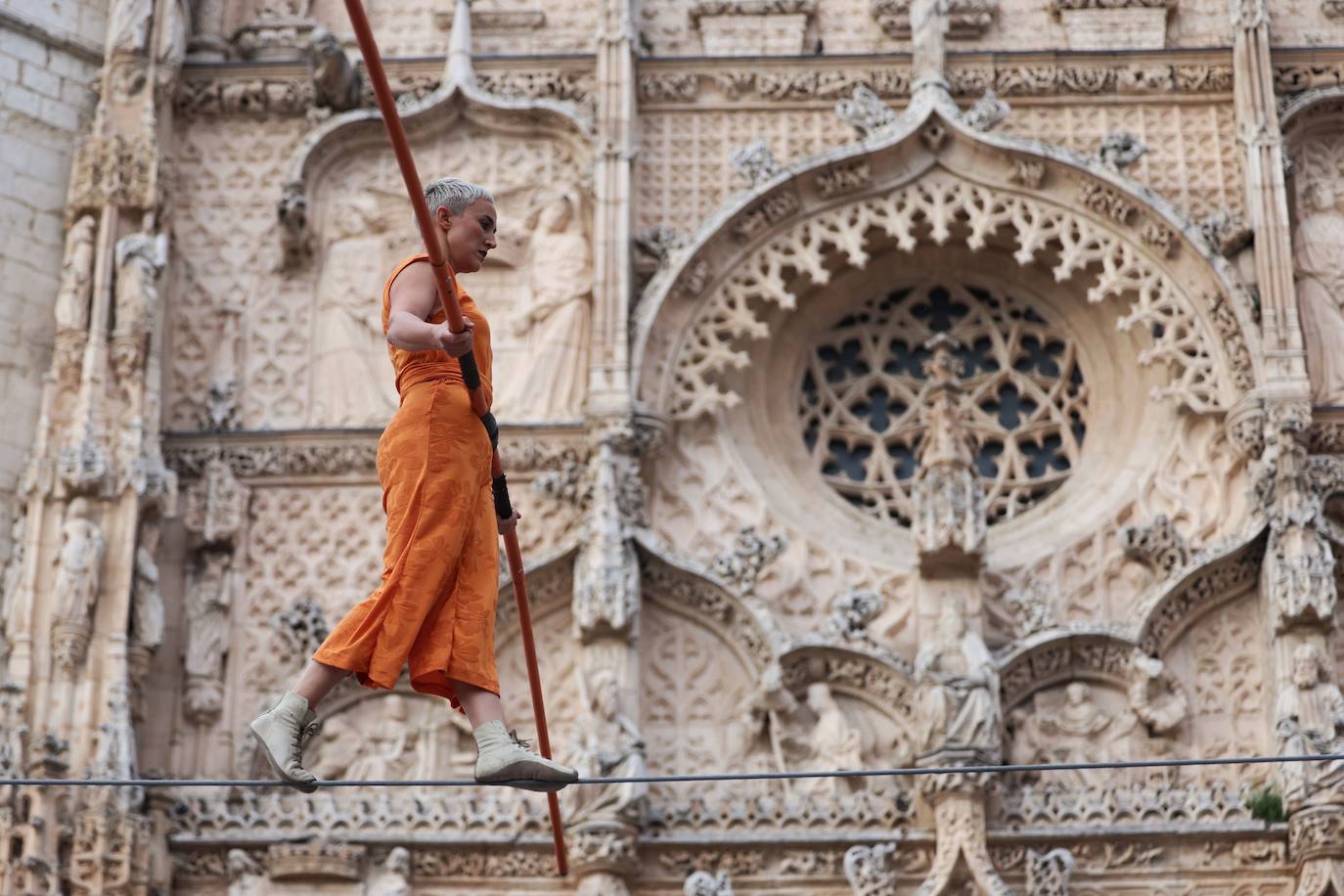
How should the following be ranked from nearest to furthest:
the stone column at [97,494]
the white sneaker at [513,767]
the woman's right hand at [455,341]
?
the woman's right hand at [455,341], the white sneaker at [513,767], the stone column at [97,494]

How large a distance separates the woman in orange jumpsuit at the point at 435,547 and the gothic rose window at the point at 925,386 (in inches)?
337

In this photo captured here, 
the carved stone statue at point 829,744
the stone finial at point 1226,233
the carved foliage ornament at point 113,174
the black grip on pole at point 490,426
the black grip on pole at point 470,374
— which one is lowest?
the black grip on pole at point 490,426

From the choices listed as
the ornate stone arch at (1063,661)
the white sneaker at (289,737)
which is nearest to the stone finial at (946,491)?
the ornate stone arch at (1063,661)

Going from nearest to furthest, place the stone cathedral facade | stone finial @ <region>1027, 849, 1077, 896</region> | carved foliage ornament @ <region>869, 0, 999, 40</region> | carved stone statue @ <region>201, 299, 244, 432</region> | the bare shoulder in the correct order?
the bare shoulder < stone finial @ <region>1027, 849, 1077, 896</region> < the stone cathedral facade < carved stone statue @ <region>201, 299, 244, 432</region> < carved foliage ornament @ <region>869, 0, 999, 40</region>

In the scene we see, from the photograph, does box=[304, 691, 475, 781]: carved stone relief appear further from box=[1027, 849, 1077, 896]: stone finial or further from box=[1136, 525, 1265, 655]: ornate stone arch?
box=[1136, 525, 1265, 655]: ornate stone arch

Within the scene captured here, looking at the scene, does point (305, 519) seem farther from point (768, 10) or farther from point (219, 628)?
point (768, 10)

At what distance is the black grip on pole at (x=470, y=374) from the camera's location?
830 centimetres

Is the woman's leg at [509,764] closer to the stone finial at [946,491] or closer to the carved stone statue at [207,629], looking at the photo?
the stone finial at [946,491]

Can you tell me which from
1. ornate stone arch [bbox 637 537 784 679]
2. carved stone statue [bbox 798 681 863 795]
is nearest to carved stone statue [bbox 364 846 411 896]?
ornate stone arch [bbox 637 537 784 679]

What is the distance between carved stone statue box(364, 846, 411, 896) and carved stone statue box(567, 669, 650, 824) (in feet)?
3.24

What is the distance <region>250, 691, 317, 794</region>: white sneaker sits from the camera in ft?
26.3

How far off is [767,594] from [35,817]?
457cm

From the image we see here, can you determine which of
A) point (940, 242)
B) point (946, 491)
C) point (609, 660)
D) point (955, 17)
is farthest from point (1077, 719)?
point (955, 17)

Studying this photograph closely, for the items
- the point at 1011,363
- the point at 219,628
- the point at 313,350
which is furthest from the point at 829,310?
the point at 219,628
